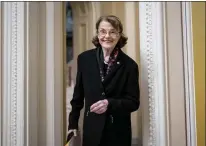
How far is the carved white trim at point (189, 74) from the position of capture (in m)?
1.18

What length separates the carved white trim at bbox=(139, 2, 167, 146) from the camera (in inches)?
47.2

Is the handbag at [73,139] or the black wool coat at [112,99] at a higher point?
the black wool coat at [112,99]

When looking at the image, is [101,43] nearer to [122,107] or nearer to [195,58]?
[122,107]

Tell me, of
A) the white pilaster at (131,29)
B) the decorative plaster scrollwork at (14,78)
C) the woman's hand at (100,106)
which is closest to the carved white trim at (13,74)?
the decorative plaster scrollwork at (14,78)

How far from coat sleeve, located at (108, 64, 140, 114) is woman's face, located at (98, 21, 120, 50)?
130 mm

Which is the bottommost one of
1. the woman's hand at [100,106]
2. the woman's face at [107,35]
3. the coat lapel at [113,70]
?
the woman's hand at [100,106]

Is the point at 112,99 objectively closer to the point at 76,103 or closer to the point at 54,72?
the point at 76,103

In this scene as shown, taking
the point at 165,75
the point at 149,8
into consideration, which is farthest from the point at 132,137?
the point at 149,8

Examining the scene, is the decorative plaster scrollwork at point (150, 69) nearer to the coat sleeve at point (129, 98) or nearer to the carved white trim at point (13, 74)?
the coat sleeve at point (129, 98)

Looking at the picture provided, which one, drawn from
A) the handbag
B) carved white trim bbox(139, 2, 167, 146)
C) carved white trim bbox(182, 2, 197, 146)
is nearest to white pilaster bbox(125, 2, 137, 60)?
carved white trim bbox(139, 2, 167, 146)

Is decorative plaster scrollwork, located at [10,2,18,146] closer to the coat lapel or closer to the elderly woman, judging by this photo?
the elderly woman

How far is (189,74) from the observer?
1191mm

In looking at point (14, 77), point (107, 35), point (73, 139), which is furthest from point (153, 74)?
point (14, 77)

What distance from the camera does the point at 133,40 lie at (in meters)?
1.29
